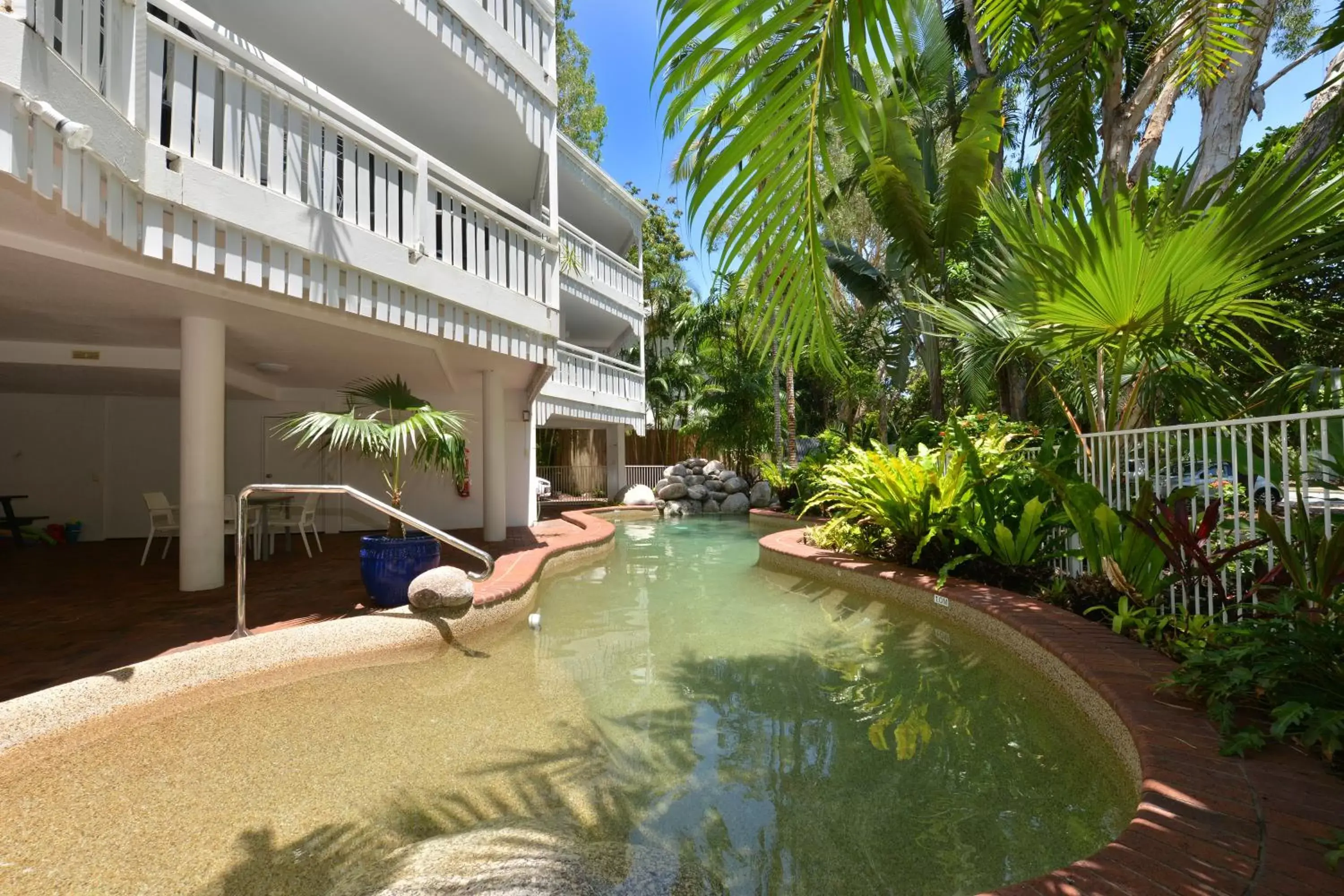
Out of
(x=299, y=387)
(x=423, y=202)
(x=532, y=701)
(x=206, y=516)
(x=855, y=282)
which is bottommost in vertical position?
(x=532, y=701)

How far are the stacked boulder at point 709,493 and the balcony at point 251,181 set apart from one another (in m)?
12.3

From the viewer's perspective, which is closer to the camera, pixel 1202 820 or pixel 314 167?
pixel 1202 820

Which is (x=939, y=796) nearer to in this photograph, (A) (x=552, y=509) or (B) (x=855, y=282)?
(B) (x=855, y=282)

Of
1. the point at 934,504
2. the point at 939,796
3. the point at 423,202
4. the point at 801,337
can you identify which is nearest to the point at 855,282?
the point at 934,504

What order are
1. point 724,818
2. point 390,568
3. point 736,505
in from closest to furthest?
point 724,818
point 390,568
point 736,505

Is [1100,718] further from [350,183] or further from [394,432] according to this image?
[350,183]

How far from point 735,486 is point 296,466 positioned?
12.4 meters

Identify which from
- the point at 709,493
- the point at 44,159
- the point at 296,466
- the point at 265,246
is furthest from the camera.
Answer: the point at 709,493

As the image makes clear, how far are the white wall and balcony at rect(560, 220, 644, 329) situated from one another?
3.26 meters

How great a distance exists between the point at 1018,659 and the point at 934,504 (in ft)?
7.78

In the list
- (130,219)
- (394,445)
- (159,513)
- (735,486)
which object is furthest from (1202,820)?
(735,486)

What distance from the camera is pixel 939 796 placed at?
9.68 feet

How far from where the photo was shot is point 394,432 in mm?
5656

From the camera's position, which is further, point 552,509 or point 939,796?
point 552,509
